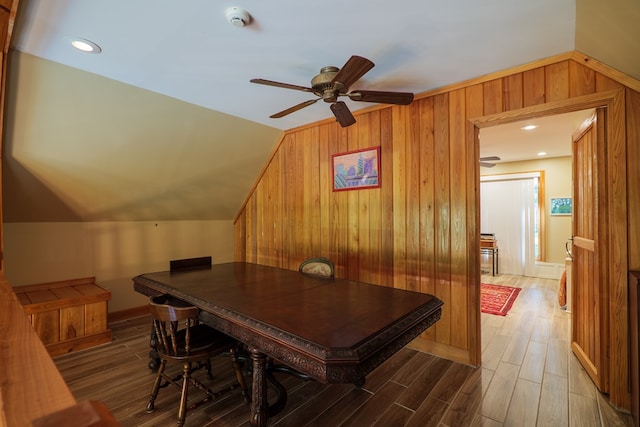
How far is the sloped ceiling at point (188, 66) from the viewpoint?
1688 mm

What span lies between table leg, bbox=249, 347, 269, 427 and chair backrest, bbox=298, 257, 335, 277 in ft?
3.65

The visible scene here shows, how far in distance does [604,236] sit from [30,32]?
13.1 ft

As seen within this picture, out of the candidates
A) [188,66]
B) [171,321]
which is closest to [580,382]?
[171,321]

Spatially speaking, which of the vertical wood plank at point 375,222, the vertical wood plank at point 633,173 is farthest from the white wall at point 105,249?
the vertical wood plank at point 633,173

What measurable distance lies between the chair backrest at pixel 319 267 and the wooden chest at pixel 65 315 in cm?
211

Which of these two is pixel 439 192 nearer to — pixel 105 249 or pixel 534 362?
pixel 534 362

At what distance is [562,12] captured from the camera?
5.58ft

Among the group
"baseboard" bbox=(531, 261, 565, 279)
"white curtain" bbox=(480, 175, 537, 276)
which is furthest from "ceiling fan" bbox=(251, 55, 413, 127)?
"baseboard" bbox=(531, 261, 565, 279)

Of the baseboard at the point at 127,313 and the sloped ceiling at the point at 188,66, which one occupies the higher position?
the sloped ceiling at the point at 188,66

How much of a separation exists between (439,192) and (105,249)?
395 centimetres

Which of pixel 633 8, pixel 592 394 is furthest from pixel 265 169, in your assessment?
pixel 592 394

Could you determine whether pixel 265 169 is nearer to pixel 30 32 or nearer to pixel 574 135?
pixel 30 32

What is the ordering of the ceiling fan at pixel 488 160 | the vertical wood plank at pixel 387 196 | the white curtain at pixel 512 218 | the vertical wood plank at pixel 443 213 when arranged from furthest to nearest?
the white curtain at pixel 512 218 < the ceiling fan at pixel 488 160 < the vertical wood plank at pixel 387 196 < the vertical wood plank at pixel 443 213

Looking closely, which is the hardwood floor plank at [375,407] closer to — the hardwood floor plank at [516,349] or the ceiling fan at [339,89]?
the hardwood floor plank at [516,349]
